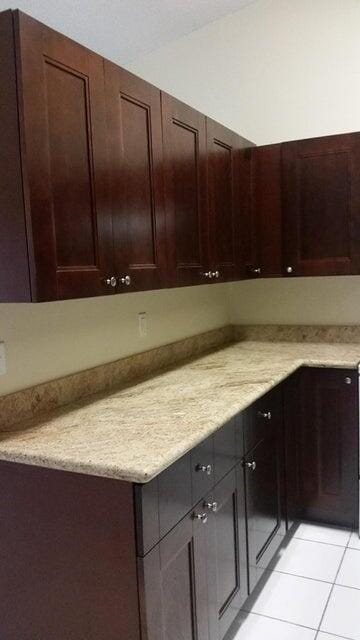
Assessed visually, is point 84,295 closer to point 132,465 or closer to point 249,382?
point 132,465

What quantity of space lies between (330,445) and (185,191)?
1.46m

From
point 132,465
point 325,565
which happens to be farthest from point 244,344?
point 132,465

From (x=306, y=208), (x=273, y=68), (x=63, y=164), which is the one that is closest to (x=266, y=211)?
(x=306, y=208)

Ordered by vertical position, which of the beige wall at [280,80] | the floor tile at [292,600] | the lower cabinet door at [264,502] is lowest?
the floor tile at [292,600]

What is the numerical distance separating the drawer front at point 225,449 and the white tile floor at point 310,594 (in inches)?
26.7

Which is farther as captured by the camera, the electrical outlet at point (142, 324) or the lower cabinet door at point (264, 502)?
the electrical outlet at point (142, 324)

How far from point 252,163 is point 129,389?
60.2 inches

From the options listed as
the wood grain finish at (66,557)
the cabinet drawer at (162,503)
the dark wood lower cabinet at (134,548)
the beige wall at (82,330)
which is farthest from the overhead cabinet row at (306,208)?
the wood grain finish at (66,557)

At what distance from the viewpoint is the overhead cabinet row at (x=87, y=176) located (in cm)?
132

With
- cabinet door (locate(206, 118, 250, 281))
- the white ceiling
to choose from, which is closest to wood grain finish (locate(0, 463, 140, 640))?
cabinet door (locate(206, 118, 250, 281))

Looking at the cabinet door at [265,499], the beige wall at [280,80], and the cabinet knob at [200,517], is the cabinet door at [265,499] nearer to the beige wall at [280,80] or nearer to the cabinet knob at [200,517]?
the cabinet knob at [200,517]

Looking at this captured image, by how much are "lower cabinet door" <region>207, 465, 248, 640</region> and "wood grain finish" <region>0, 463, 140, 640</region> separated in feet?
1.32

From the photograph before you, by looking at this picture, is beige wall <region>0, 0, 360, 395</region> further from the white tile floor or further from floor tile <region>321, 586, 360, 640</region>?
floor tile <region>321, 586, 360, 640</region>

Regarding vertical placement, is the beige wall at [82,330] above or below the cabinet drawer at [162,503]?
above
